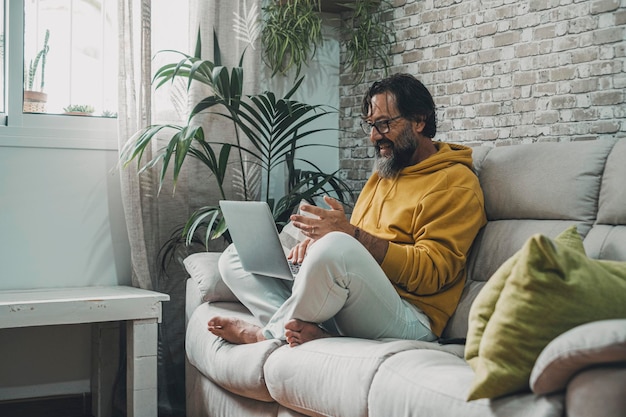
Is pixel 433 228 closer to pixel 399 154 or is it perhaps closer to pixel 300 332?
pixel 399 154

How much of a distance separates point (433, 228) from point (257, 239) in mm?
546

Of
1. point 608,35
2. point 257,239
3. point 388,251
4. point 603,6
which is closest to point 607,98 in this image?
point 608,35

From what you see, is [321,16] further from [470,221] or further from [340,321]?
[340,321]

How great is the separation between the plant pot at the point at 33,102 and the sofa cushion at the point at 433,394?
2141 millimetres

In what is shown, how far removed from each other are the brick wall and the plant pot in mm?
1561

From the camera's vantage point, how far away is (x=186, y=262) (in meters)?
3.12

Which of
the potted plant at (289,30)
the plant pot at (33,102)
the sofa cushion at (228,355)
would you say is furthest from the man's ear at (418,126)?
the plant pot at (33,102)

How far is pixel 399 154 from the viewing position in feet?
9.02

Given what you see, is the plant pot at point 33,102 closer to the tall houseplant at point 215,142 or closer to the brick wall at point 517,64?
the tall houseplant at point 215,142

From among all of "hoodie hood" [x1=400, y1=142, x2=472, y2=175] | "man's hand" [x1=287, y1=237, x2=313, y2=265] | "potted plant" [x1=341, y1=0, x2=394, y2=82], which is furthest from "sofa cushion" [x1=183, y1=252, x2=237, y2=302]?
"potted plant" [x1=341, y1=0, x2=394, y2=82]

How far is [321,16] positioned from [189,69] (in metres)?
0.85

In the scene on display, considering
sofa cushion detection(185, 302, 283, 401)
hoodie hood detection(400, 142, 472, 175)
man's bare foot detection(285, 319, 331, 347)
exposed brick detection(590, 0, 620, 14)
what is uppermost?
exposed brick detection(590, 0, 620, 14)

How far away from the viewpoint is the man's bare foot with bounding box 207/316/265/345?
2.55 meters

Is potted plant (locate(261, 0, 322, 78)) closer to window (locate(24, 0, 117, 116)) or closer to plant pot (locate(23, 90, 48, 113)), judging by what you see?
window (locate(24, 0, 117, 116))
